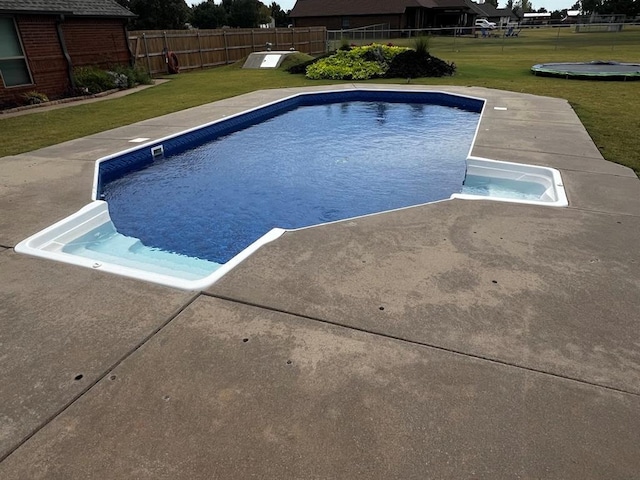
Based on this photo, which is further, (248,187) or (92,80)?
(92,80)

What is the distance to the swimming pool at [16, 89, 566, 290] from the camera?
447 cm

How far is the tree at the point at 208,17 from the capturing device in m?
43.1

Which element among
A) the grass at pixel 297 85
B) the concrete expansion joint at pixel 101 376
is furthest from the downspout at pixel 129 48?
the concrete expansion joint at pixel 101 376

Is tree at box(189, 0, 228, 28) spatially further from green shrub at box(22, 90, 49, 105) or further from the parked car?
green shrub at box(22, 90, 49, 105)

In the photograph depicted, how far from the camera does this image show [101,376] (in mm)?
2346

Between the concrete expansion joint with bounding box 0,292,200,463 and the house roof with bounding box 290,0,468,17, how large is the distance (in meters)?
46.4

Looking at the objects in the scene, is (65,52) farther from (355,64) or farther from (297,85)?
(355,64)

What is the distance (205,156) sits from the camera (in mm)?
8141

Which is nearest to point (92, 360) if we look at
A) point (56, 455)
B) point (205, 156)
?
point (56, 455)

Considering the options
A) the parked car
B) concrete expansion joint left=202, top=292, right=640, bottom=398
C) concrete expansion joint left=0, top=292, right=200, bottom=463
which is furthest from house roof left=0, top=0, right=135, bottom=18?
the parked car

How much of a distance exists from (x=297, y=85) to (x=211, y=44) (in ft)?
28.4

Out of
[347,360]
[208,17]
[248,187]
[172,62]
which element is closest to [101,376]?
[347,360]

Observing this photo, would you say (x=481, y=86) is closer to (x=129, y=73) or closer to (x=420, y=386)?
(x=129, y=73)

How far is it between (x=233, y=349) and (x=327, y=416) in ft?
2.41
